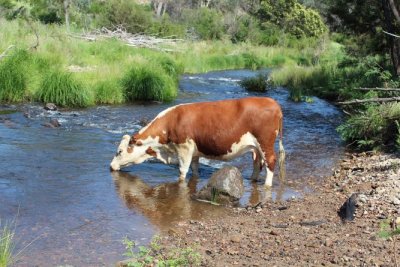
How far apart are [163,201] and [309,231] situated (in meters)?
2.96

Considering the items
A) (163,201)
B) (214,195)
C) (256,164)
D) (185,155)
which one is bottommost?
(163,201)

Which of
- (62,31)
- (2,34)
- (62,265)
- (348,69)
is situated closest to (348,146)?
(62,265)

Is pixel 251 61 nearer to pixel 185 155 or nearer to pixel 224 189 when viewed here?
pixel 185 155

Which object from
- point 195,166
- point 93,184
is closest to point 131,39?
point 195,166

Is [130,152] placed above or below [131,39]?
below

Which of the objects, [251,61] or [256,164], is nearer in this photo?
[256,164]

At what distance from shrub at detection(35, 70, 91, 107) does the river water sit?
2.20 feet

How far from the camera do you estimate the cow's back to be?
10086mm

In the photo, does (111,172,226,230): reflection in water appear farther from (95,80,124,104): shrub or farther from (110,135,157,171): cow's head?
(95,80,124,104): shrub

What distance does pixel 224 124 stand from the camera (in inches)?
400

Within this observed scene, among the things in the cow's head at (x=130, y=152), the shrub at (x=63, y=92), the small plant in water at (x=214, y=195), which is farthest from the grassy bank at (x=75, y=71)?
the small plant in water at (x=214, y=195)

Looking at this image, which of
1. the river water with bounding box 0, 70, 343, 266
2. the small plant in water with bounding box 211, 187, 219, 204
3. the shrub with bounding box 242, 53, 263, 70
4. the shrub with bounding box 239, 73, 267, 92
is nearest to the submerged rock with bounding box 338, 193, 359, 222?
the river water with bounding box 0, 70, 343, 266

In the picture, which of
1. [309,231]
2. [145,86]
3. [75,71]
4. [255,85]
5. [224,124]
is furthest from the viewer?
[255,85]

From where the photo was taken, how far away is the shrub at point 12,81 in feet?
55.3
